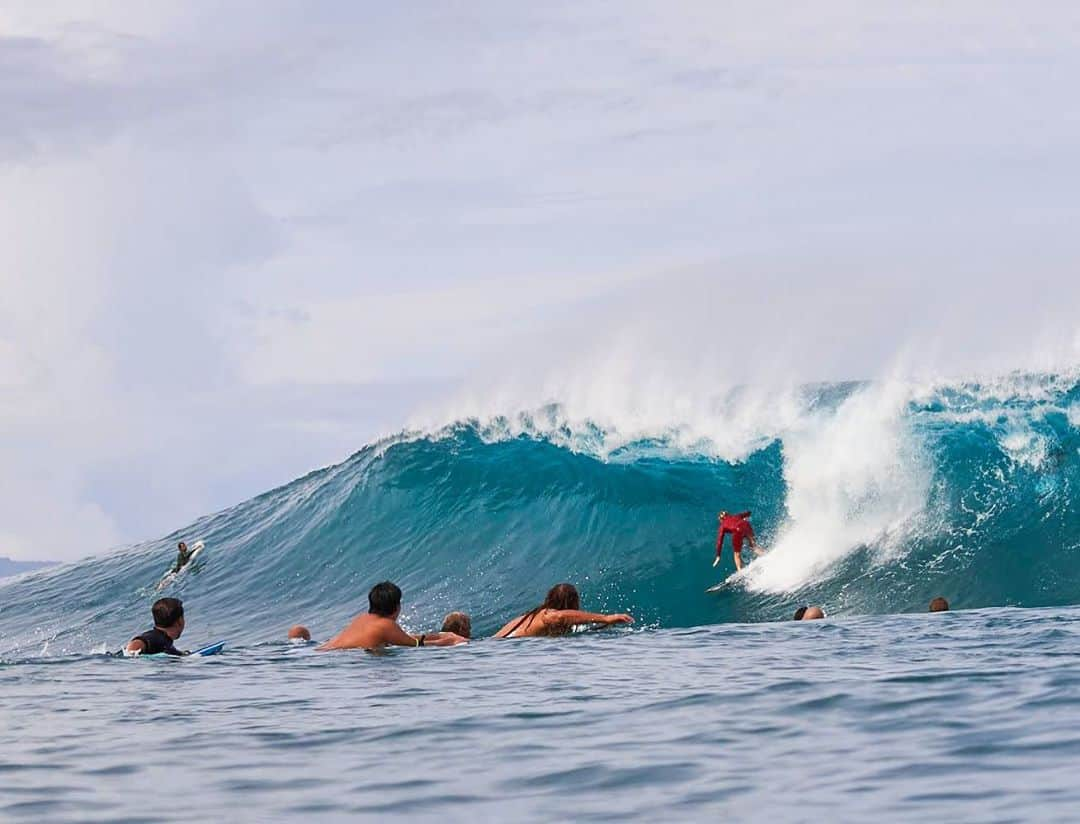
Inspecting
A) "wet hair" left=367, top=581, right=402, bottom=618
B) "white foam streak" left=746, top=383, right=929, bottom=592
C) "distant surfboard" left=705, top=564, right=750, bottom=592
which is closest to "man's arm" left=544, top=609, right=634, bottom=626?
"wet hair" left=367, top=581, right=402, bottom=618

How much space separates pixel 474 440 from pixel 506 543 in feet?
15.1

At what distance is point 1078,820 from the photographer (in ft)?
17.9

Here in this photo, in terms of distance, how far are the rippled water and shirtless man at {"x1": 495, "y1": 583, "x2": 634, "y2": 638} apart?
169 cm

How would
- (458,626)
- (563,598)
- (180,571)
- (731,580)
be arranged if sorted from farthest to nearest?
1. (180,571)
2. (731,580)
3. (458,626)
4. (563,598)

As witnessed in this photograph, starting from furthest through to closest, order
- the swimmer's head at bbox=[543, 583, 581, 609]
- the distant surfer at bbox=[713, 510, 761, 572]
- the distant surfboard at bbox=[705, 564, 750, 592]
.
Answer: the distant surfer at bbox=[713, 510, 761, 572], the distant surfboard at bbox=[705, 564, 750, 592], the swimmer's head at bbox=[543, 583, 581, 609]

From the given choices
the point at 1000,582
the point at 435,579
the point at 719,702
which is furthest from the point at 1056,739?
the point at 435,579

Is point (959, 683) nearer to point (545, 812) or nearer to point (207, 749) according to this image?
point (545, 812)

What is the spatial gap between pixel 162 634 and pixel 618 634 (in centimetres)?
438

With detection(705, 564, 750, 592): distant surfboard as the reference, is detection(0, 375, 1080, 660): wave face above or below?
above

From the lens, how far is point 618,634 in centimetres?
1389

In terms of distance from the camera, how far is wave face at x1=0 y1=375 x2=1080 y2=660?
19.9 meters

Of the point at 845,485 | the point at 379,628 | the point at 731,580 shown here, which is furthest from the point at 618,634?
the point at 845,485

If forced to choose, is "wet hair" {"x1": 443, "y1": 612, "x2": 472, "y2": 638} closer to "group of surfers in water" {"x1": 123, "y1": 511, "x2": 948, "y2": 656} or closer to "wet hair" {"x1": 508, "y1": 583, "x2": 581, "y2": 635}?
"group of surfers in water" {"x1": 123, "y1": 511, "x2": 948, "y2": 656}

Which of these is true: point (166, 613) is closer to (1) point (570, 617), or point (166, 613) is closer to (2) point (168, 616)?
(2) point (168, 616)
